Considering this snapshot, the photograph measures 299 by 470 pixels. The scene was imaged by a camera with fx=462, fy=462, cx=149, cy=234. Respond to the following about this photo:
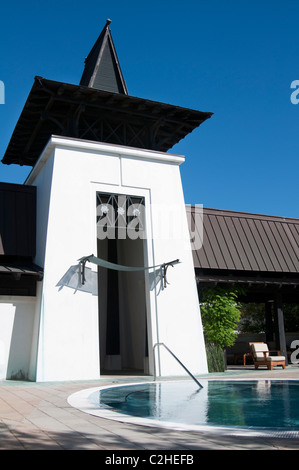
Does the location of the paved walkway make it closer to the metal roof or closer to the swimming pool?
the swimming pool

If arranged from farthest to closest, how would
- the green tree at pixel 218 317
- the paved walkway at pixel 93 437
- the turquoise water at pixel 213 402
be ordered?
the green tree at pixel 218 317 < the turquoise water at pixel 213 402 < the paved walkway at pixel 93 437

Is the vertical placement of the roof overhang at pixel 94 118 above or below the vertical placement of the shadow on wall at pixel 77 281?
above

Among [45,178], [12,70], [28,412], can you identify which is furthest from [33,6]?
[28,412]

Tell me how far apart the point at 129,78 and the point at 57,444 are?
49.6 feet

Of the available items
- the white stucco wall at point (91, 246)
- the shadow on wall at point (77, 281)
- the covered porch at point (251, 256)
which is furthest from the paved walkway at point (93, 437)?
the covered porch at point (251, 256)

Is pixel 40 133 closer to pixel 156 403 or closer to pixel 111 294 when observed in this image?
pixel 111 294

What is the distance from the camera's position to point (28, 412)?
20.2 ft

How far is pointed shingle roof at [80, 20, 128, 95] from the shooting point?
1584 cm

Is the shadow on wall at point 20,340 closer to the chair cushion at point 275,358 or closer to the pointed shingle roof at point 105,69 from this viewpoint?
the chair cushion at point 275,358

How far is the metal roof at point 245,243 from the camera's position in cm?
1534

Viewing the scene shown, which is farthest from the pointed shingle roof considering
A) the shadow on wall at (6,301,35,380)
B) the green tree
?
the shadow on wall at (6,301,35,380)

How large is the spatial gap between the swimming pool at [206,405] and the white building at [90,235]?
2879mm

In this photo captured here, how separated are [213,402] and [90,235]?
685 centimetres

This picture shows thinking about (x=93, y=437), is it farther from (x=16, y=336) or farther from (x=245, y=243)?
(x=245, y=243)
